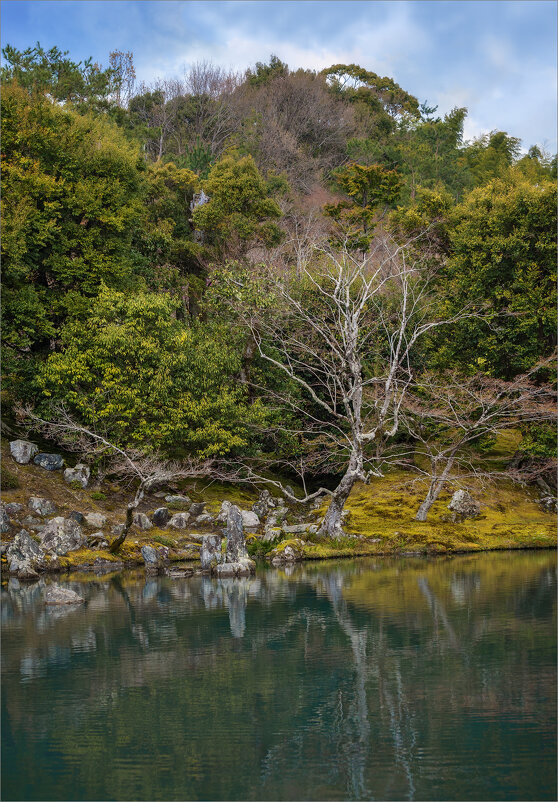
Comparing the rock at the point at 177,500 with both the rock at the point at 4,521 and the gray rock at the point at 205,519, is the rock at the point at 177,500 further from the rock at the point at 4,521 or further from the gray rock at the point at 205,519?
the rock at the point at 4,521

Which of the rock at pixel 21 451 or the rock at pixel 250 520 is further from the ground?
the rock at pixel 21 451

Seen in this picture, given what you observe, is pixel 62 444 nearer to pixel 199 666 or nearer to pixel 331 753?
pixel 199 666

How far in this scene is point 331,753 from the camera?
9.75 meters

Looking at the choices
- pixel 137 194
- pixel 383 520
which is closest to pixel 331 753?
pixel 383 520

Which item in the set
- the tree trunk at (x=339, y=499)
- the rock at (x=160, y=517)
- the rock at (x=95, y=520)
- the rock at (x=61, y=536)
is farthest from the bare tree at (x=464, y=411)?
the rock at (x=61, y=536)

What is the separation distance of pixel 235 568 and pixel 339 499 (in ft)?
17.7

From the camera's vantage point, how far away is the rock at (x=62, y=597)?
64.2 feet

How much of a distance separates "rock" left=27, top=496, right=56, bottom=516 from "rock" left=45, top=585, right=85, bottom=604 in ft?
23.1

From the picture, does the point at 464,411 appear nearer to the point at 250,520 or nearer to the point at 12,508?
the point at 250,520

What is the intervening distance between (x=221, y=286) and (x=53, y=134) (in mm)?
9215

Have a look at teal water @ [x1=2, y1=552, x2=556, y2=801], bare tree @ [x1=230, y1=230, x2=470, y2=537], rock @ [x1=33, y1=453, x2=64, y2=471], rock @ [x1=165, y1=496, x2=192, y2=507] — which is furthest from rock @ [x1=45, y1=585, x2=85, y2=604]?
bare tree @ [x1=230, y1=230, x2=470, y2=537]

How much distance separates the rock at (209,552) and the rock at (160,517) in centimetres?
302

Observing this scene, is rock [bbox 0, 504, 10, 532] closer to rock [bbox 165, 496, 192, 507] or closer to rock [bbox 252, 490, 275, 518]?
rock [bbox 165, 496, 192, 507]

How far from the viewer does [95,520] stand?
2712cm
